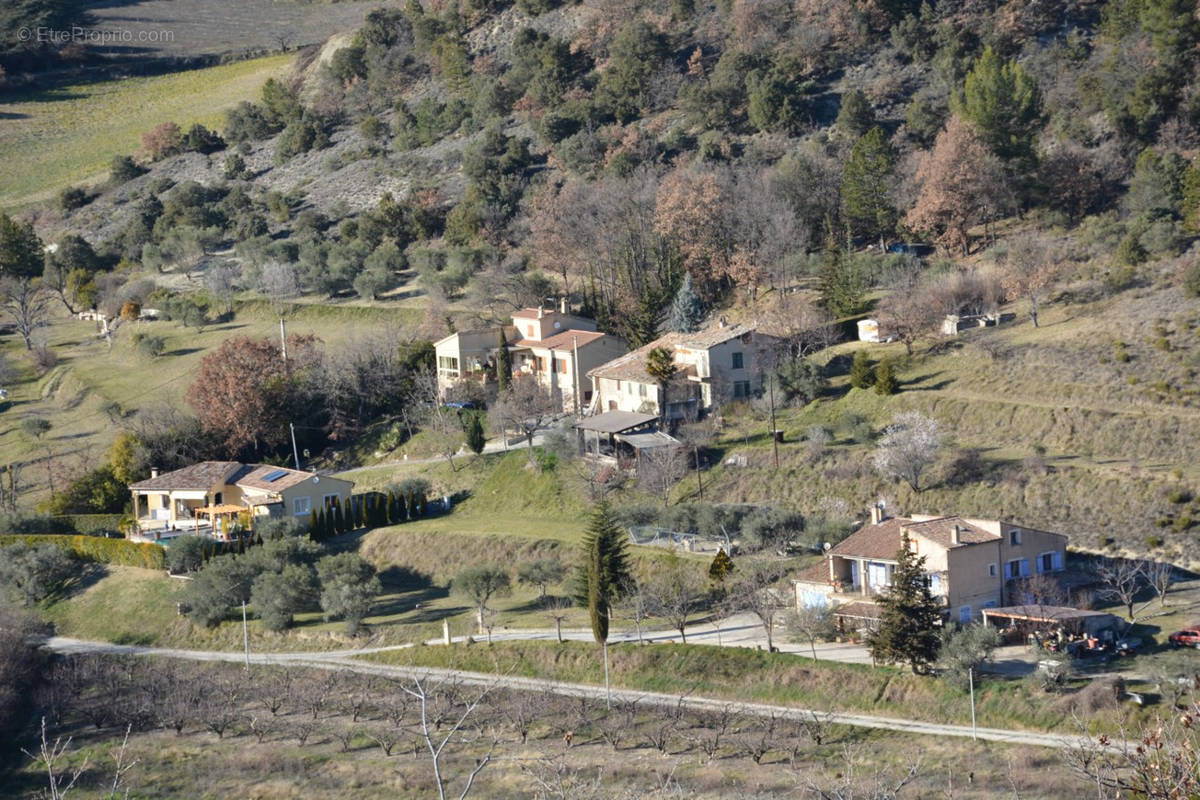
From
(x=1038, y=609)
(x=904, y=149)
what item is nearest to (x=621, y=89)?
(x=904, y=149)

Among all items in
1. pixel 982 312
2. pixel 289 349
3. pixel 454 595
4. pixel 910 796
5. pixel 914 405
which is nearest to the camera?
pixel 910 796

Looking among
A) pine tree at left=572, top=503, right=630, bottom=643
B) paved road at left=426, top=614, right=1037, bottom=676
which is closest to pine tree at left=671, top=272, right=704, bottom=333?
pine tree at left=572, top=503, right=630, bottom=643

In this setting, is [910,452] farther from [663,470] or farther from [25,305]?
[25,305]

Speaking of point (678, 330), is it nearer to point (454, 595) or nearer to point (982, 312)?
point (982, 312)

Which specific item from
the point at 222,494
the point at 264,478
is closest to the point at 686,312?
the point at 264,478

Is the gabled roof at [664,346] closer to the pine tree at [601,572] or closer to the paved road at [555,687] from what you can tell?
the pine tree at [601,572]

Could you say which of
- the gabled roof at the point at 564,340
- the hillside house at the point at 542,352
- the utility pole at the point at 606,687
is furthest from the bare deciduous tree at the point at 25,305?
the utility pole at the point at 606,687
